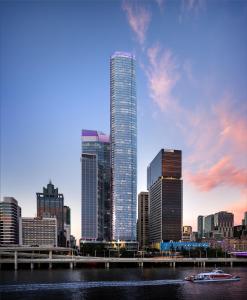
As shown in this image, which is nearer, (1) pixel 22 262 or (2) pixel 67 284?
(2) pixel 67 284

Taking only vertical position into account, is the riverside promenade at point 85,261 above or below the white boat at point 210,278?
below

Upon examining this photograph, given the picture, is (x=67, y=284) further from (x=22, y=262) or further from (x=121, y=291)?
(x=22, y=262)

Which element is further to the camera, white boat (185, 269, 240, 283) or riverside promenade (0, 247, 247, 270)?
riverside promenade (0, 247, 247, 270)

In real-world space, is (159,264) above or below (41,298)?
below

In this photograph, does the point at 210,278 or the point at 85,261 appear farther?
the point at 85,261

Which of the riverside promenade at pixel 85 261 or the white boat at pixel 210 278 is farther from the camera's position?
the riverside promenade at pixel 85 261

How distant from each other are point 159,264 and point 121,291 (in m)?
91.7

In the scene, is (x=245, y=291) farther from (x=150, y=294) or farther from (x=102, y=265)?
(x=102, y=265)

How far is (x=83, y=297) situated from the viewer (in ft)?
188

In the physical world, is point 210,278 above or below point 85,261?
above

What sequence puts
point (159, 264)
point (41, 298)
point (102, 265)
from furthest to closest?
point (159, 264), point (102, 265), point (41, 298)

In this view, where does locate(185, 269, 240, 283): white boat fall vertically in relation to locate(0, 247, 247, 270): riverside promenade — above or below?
above

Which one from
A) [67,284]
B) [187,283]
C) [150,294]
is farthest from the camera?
[187,283]

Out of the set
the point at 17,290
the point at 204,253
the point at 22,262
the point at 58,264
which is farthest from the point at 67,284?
the point at 204,253
